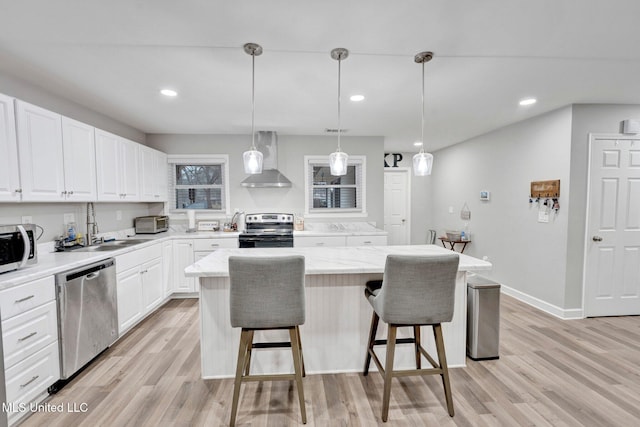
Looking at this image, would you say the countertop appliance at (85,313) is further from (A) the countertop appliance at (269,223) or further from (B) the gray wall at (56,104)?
(A) the countertop appliance at (269,223)

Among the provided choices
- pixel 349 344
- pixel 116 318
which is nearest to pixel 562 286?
pixel 349 344

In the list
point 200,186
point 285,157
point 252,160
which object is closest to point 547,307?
point 252,160

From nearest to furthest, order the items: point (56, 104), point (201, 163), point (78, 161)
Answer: point (78, 161), point (56, 104), point (201, 163)

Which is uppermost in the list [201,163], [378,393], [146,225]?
[201,163]

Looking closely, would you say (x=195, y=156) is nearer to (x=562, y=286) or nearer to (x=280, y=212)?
(x=280, y=212)

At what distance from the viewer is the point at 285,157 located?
463 centimetres

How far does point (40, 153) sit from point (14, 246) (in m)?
0.82

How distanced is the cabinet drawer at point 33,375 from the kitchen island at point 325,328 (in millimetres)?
1005

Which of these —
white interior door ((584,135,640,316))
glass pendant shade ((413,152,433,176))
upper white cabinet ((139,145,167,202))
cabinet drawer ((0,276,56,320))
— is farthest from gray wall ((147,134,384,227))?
cabinet drawer ((0,276,56,320))

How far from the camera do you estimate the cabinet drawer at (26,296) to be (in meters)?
1.69

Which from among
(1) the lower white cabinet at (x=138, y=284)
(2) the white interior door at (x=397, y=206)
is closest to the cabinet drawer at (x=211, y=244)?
(1) the lower white cabinet at (x=138, y=284)

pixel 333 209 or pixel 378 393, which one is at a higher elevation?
pixel 333 209

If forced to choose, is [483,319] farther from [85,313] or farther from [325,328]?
[85,313]

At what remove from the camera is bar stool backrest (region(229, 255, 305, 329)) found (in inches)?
64.0
